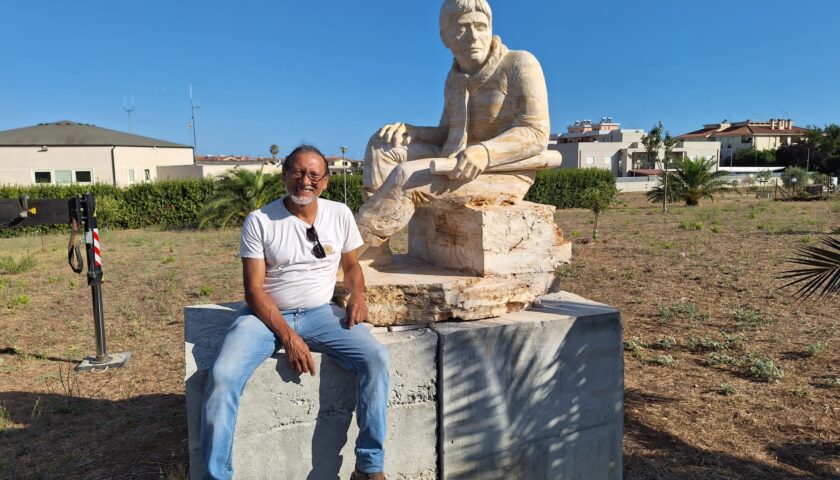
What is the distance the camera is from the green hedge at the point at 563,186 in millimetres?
23344

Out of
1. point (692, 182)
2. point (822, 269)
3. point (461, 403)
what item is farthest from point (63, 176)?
point (822, 269)

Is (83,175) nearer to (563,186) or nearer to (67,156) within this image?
(67,156)

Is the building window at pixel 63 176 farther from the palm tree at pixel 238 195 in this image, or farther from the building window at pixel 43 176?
the palm tree at pixel 238 195

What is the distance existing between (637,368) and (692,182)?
17.9 m

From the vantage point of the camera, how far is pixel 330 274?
2789 mm

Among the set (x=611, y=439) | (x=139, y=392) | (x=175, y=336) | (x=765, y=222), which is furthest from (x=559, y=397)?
(x=765, y=222)

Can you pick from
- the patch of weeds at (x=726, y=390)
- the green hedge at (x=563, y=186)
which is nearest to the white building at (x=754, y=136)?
the green hedge at (x=563, y=186)

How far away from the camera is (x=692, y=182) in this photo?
20828mm

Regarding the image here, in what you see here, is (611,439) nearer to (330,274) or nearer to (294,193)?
(330,274)

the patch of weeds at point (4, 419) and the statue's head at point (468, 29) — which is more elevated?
the statue's head at point (468, 29)

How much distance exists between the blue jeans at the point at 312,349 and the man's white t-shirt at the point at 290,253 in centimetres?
8

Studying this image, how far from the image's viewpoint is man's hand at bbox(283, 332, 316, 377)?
8.18 ft

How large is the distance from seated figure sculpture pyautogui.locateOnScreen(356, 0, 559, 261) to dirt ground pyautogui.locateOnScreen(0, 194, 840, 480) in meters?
1.81

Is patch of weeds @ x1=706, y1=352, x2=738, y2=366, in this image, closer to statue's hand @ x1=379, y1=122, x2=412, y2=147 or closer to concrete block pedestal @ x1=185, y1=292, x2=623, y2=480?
concrete block pedestal @ x1=185, y1=292, x2=623, y2=480
